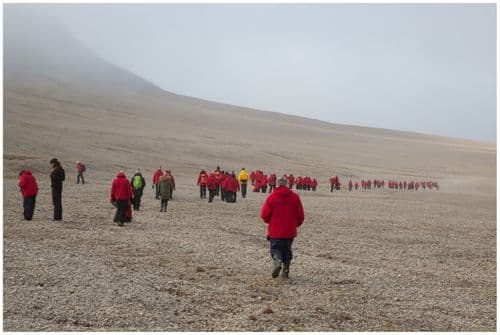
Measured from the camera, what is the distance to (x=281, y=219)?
39.9 ft

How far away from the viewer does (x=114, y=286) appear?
423 inches

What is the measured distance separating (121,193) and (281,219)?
7.75m

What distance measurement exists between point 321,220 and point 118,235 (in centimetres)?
979

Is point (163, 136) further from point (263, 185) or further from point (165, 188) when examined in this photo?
point (165, 188)

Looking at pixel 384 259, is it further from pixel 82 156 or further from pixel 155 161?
pixel 155 161

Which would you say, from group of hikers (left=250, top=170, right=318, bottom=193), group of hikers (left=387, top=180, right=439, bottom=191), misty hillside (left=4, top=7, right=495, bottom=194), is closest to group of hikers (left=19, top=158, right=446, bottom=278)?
group of hikers (left=250, top=170, right=318, bottom=193)

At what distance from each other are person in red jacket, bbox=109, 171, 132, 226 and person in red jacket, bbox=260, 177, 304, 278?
7337 mm


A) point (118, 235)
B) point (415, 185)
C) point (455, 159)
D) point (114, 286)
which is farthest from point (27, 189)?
point (455, 159)

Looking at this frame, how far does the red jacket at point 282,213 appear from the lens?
12.1 metres

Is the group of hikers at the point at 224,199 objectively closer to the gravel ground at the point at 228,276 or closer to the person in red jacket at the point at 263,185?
the gravel ground at the point at 228,276

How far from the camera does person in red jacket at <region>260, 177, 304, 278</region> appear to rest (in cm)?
1213

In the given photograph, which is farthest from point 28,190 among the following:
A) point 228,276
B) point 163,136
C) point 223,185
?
point 163,136

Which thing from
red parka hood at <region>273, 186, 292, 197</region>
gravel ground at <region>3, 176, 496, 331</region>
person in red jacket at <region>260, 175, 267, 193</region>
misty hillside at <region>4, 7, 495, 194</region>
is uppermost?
misty hillside at <region>4, 7, 495, 194</region>

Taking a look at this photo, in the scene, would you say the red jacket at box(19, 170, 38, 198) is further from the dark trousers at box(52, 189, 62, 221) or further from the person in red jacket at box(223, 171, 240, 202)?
the person in red jacket at box(223, 171, 240, 202)
